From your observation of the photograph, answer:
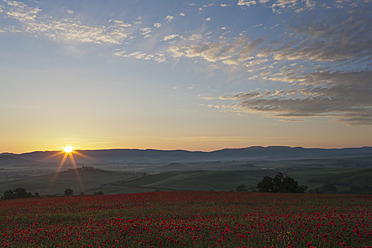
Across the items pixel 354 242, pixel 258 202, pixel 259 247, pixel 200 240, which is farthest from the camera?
pixel 258 202

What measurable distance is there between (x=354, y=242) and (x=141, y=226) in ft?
26.7

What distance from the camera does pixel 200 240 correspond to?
9.79m

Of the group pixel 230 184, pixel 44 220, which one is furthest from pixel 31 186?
pixel 44 220

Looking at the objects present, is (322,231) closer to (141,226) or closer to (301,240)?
(301,240)

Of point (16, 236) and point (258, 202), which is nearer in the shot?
point (16, 236)

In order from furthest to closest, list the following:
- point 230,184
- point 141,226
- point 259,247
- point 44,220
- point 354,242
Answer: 1. point 230,184
2. point 44,220
3. point 141,226
4. point 354,242
5. point 259,247

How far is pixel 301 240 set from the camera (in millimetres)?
9008

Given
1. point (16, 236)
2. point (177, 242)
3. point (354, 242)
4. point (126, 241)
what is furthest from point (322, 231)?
point (16, 236)

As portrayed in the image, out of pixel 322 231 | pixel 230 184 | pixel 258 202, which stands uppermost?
pixel 322 231

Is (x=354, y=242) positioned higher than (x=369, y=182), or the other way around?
(x=354, y=242)

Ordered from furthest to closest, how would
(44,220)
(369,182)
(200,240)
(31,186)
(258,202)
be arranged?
(31,186) < (369,182) < (258,202) < (44,220) < (200,240)

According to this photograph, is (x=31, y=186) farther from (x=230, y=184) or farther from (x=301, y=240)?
(x=301, y=240)

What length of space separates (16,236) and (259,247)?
996 cm

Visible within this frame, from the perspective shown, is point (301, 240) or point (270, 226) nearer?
point (301, 240)
